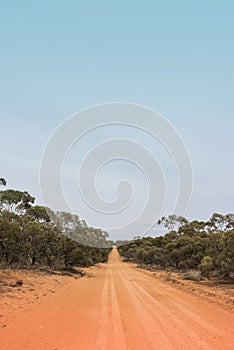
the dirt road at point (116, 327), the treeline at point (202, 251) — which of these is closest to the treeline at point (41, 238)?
the treeline at point (202, 251)

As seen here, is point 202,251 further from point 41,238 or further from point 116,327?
point 116,327

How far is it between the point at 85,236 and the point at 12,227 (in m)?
18.9

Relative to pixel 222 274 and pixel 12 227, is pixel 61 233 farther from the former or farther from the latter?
pixel 222 274

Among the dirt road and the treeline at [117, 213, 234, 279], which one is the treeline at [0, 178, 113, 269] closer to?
the treeline at [117, 213, 234, 279]

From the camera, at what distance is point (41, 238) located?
132 ft

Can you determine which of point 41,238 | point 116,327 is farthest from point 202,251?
point 116,327

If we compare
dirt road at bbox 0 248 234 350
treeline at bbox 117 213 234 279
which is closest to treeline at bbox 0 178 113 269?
treeline at bbox 117 213 234 279

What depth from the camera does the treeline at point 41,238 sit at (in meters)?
37.1

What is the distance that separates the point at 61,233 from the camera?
43.6m

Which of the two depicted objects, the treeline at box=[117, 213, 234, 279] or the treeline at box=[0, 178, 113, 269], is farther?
the treeline at box=[0, 178, 113, 269]

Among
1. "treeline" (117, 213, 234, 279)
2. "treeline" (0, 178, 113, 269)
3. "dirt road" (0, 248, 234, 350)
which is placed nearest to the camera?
"dirt road" (0, 248, 234, 350)

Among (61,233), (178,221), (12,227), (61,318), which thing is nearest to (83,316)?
(61,318)

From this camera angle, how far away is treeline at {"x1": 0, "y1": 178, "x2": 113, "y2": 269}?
3709cm

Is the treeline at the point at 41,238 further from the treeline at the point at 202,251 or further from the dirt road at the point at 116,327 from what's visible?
the dirt road at the point at 116,327
